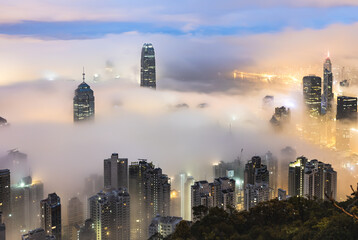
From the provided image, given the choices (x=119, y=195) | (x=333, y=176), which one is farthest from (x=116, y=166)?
(x=333, y=176)

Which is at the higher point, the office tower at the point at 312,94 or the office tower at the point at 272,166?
the office tower at the point at 312,94

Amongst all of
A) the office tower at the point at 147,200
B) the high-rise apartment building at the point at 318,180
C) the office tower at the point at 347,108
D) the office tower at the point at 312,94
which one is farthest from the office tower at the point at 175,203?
the office tower at the point at 312,94

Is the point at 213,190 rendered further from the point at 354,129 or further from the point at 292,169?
the point at 354,129

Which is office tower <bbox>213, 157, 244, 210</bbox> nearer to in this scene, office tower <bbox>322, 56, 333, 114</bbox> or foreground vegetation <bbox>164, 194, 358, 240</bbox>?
foreground vegetation <bbox>164, 194, 358, 240</bbox>

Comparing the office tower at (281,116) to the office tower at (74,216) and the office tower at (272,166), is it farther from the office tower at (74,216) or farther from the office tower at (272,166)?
the office tower at (74,216)

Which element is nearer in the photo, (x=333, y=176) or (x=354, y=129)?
(x=333, y=176)

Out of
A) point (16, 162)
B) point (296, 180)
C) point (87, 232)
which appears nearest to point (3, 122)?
point (16, 162)
